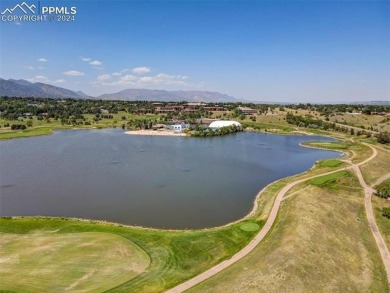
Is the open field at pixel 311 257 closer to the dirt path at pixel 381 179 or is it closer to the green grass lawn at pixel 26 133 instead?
the dirt path at pixel 381 179

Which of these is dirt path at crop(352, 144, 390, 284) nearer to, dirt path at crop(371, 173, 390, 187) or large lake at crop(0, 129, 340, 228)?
dirt path at crop(371, 173, 390, 187)

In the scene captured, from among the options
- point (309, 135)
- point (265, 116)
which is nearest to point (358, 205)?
point (309, 135)

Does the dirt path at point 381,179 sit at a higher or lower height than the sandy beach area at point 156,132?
lower

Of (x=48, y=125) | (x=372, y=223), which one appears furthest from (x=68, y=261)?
(x=48, y=125)

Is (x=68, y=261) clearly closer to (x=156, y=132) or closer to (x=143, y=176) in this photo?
(x=143, y=176)

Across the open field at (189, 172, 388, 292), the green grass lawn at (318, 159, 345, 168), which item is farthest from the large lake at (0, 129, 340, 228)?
the open field at (189, 172, 388, 292)

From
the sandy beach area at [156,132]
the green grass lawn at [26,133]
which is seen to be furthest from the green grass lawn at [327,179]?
the green grass lawn at [26,133]

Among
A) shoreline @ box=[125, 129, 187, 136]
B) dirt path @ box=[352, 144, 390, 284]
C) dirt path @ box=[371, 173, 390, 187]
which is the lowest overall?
dirt path @ box=[352, 144, 390, 284]
